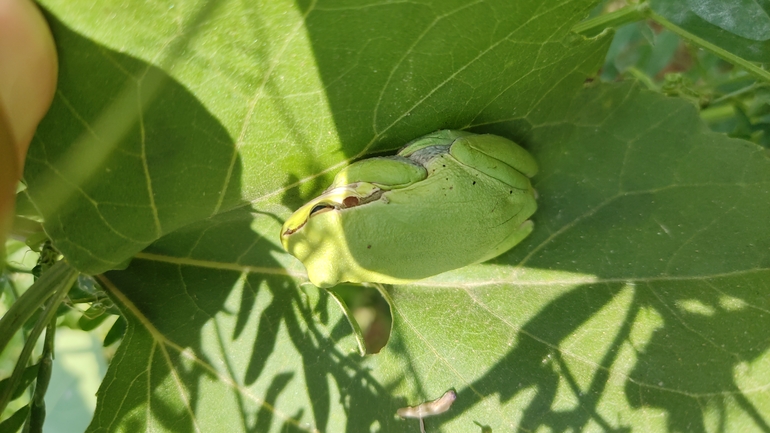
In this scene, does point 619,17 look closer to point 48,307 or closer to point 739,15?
point 739,15

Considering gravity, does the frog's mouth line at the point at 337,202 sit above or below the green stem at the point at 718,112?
above

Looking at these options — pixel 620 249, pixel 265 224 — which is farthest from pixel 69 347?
pixel 620 249

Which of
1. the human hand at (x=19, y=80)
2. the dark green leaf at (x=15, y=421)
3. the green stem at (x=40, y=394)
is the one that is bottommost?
the dark green leaf at (x=15, y=421)

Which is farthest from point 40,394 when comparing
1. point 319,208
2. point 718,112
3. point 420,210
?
point 718,112

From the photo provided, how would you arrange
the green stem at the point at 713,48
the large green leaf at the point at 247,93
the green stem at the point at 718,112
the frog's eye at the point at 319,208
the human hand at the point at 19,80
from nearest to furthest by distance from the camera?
the human hand at the point at 19,80, the large green leaf at the point at 247,93, the green stem at the point at 713,48, the frog's eye at the point at 319,208, the green stem at the point at 718,112

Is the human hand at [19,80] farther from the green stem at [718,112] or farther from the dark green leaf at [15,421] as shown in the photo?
the green stem at [718,112]

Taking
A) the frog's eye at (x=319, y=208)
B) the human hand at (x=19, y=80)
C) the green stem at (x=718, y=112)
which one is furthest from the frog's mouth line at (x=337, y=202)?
the green stem at (x=718, y=112)

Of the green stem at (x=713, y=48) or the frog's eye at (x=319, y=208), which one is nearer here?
the green stem at (x=713, y=48)

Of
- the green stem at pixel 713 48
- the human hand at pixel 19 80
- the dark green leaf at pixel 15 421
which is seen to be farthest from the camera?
the dark green leaf at pixel 15 421
